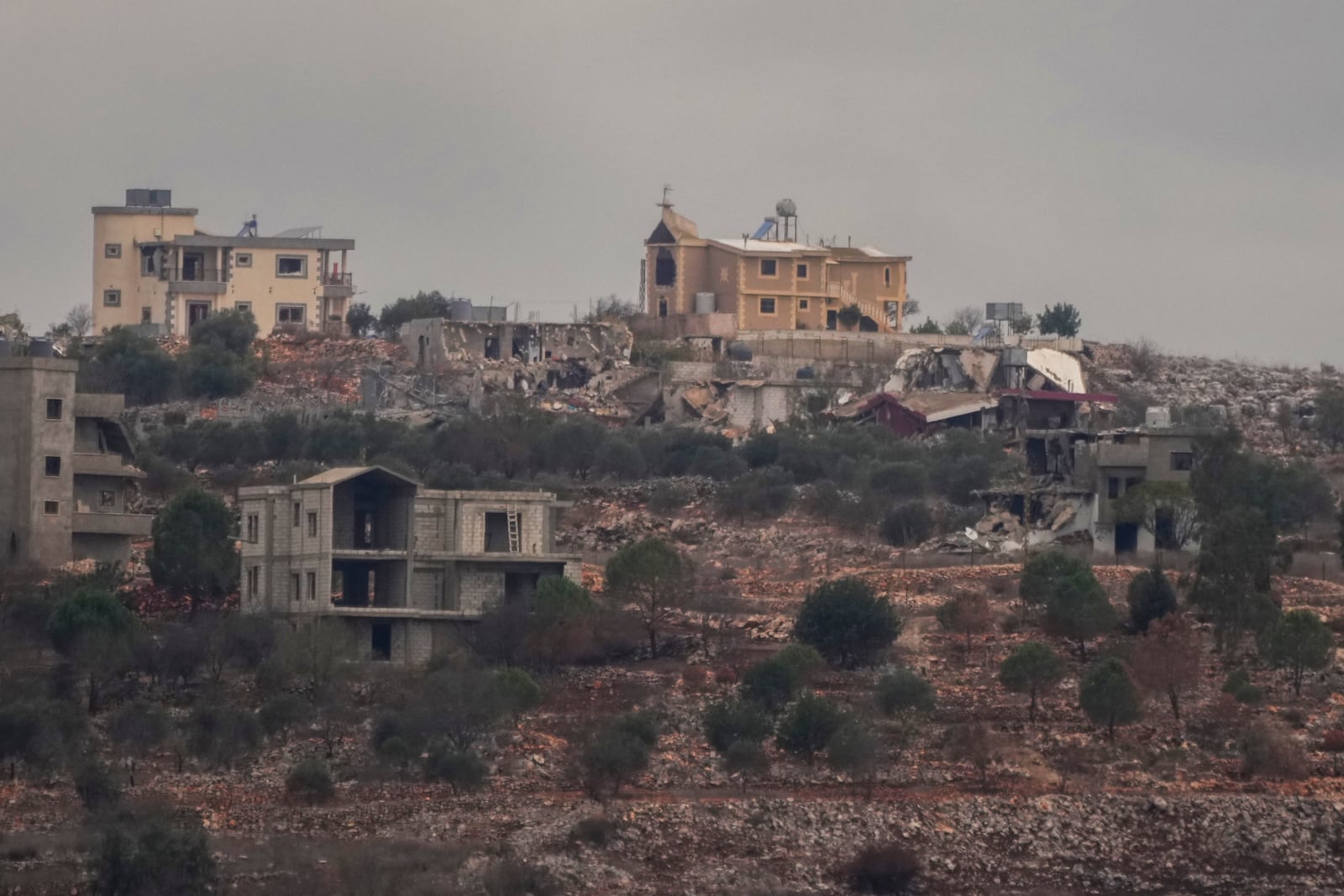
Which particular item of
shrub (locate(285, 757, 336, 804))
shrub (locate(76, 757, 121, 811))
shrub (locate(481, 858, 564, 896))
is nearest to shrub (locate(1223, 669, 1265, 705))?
shrub (locate(481, 858, 564, 896))

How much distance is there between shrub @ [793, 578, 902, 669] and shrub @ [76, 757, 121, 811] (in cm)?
1597

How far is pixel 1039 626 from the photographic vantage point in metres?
70.1

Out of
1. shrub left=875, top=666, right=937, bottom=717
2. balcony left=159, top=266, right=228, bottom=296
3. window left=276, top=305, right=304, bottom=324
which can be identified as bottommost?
shrub left=875, top=666, right=937, bottom=717

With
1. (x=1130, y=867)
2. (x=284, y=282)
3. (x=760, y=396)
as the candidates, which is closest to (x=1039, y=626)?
(x=1130, y=867)

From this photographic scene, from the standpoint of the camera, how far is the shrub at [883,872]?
55.7 meters

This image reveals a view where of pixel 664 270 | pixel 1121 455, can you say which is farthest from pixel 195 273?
pixel 1121 455

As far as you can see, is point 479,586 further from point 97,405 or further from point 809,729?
point 809,729

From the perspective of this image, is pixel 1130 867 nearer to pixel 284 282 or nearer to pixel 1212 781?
pixel 1212 781

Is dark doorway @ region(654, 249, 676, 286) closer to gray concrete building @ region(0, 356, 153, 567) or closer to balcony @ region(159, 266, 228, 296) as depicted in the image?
balcony @ region(159, 266, 228, 296)

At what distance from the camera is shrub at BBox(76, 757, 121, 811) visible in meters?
56.0

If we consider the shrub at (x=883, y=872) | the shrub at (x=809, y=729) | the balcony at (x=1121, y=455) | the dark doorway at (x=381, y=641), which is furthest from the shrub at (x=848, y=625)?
the balcony at (x=1121, y=455)

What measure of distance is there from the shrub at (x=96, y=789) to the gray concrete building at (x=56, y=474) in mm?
17110

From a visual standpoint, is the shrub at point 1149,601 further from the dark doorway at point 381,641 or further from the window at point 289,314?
the window at point 289,314

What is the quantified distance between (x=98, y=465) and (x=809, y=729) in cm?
2185
